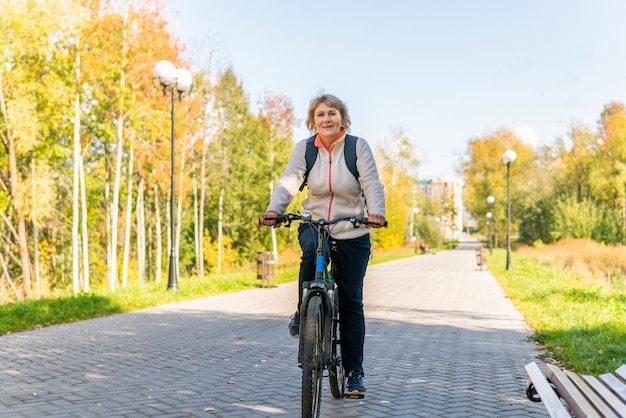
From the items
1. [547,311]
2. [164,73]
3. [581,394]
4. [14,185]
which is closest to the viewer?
[581,394]

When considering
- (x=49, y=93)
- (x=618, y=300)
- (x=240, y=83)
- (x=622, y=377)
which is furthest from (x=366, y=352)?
(x=240, y=83)

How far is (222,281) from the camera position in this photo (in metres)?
18.1

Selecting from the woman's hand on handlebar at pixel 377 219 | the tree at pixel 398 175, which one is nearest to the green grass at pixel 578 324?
the woman's hand on handlebar at pixel 377 219

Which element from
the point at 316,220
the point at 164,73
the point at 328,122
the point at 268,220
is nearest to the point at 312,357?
the point at 316,220

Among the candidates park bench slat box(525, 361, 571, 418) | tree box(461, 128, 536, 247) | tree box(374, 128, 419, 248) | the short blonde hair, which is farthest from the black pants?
tree box(461, 128, 536, 247)

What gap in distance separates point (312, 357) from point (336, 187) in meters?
1.24

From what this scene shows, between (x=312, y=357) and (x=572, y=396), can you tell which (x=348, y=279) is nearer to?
(x=312, y=357)

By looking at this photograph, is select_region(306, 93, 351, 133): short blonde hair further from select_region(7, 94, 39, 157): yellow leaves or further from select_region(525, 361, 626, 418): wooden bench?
select_region(7, 94, 39, 157): yellow leaves

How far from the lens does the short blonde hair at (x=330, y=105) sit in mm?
4598

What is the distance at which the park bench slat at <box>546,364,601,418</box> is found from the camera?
2926mm

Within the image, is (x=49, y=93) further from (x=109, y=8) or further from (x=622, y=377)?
(x=622, y=377)

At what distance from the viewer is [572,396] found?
3227 mm

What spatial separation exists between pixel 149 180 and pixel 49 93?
7.98 m

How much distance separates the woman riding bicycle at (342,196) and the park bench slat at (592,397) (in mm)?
1450
